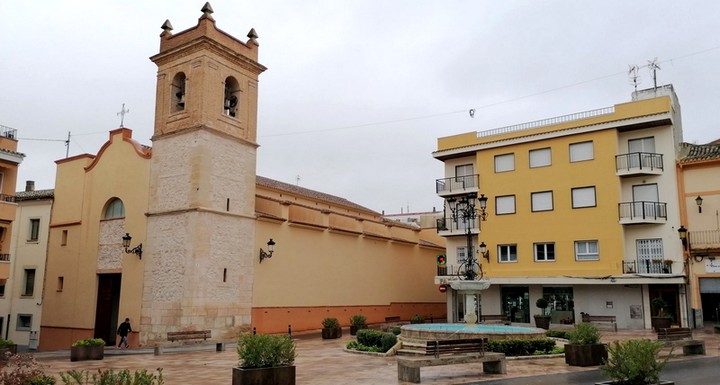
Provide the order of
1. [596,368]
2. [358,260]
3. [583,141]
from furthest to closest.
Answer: [358,260] < [583,141] < [596,368]

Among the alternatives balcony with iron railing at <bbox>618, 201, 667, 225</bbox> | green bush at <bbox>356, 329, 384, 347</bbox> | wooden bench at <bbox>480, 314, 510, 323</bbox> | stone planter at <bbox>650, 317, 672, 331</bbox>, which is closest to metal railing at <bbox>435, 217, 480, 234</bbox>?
wooden bench at <bbox>480, 314, 510, 323</bbox>

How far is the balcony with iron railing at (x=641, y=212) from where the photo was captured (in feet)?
95.3

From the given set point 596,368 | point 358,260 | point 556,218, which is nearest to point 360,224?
point 358,260

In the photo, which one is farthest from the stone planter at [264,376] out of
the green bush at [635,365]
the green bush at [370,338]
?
the green bush at [370,338]

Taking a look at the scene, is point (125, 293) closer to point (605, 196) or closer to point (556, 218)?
point (556, 218)

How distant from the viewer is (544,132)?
32844 mm

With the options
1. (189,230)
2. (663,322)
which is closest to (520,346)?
(663,322)

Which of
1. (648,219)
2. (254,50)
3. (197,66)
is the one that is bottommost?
(648,219)

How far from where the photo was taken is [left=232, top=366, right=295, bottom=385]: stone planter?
11.1 meters

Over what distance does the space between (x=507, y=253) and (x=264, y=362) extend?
2437cm

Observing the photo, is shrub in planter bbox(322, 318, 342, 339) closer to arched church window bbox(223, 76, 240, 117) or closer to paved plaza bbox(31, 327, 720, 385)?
paved plaza bbox(31, 327, 720, 385)

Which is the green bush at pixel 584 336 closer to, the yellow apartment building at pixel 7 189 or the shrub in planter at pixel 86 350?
the shrub in planter at pixel 86 350

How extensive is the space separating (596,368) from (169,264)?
715 inches

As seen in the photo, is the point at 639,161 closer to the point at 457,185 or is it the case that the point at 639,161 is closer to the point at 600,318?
the point at 600,318
